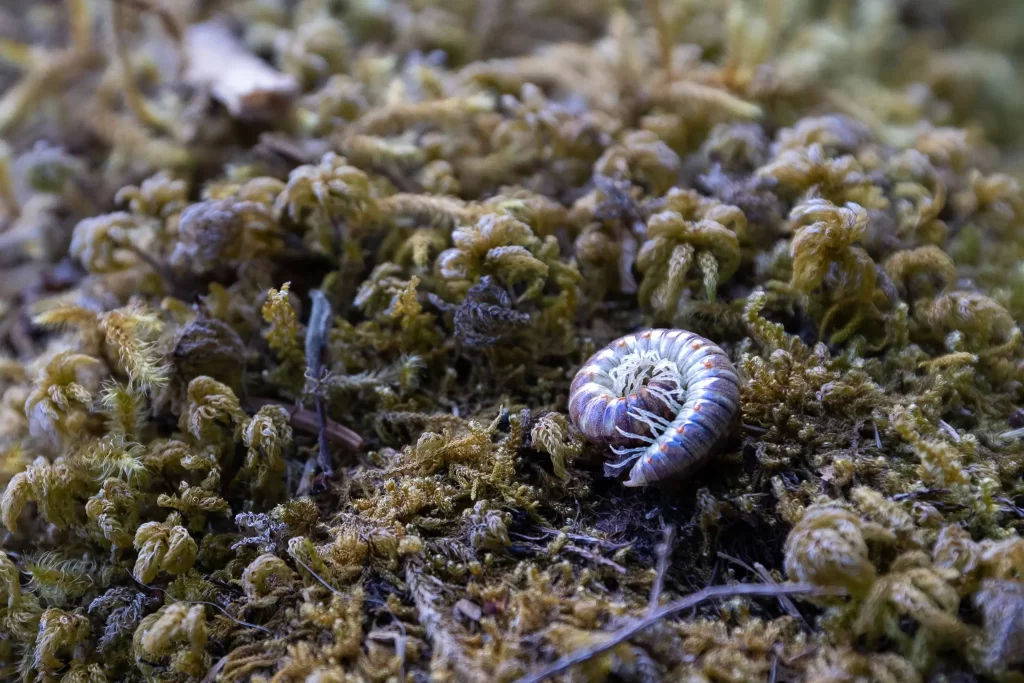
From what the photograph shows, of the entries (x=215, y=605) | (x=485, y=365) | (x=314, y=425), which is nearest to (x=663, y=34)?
(x=485, y=365)

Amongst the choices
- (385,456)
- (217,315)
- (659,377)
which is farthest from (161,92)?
(659,377)

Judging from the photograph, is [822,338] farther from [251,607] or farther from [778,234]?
[251,607]

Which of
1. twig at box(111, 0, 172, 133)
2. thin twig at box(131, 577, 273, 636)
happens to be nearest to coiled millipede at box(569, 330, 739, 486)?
thin twig at box(131, 577, 273, 636)

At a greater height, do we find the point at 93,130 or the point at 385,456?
the point at 93,130

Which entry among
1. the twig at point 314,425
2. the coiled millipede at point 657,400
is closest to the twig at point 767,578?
the coiled millipede at point 657,400

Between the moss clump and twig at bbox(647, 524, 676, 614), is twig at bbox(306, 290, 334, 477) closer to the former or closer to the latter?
the moss clump

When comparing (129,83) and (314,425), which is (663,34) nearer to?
(314,425)

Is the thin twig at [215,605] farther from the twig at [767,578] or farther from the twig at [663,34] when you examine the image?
the twig at [663,34]
